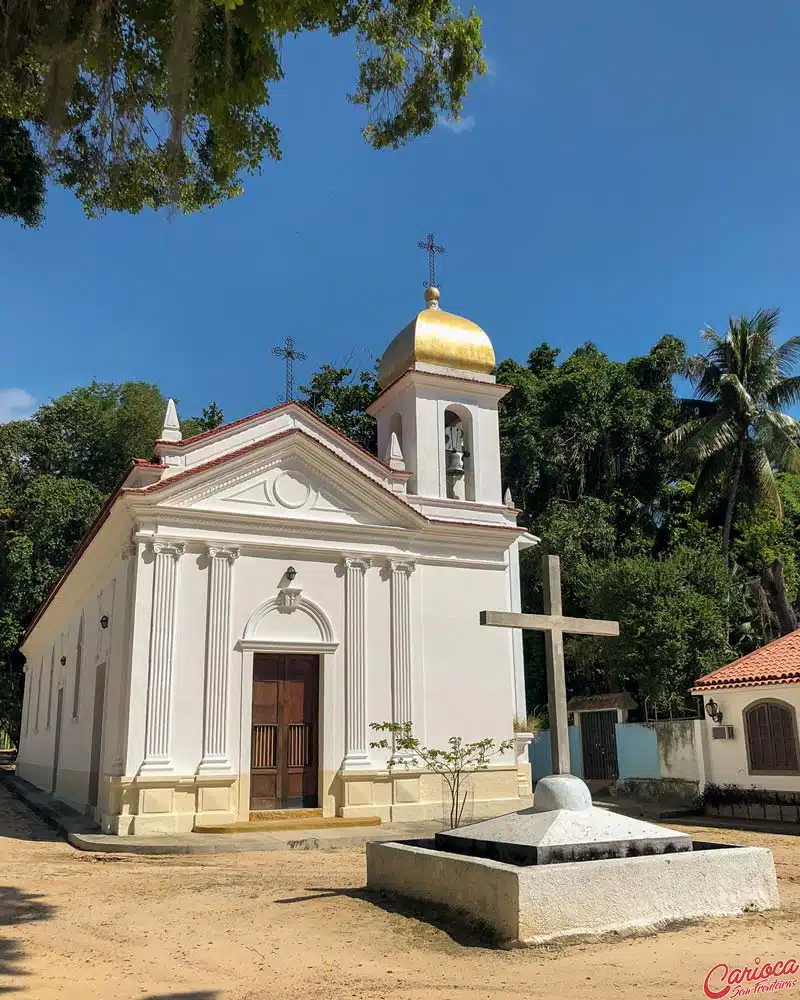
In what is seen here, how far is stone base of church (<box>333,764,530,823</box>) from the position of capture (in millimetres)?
15352

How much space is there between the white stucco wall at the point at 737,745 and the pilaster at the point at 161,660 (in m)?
11.0

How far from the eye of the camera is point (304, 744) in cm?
1561

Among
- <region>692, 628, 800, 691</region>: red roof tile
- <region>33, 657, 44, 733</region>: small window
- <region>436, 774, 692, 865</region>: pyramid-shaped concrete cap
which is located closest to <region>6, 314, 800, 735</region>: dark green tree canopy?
<region>33, 657, 44, 733</region>: small window

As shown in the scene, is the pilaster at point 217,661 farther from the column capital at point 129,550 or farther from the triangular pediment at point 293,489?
the column capital at point 129,550

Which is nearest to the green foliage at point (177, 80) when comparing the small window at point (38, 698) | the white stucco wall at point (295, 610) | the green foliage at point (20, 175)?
the green foliage at point (20, 175)

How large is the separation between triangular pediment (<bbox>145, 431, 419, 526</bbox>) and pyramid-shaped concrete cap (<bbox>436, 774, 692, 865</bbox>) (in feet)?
28.9

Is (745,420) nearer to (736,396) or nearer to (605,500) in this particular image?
(736,396)

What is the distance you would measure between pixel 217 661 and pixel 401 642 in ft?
11.4

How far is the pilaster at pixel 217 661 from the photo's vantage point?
1443cm

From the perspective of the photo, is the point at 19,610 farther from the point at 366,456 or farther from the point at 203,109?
the point at 203,109

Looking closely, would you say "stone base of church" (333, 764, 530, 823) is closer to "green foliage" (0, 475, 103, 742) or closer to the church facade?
the church facade

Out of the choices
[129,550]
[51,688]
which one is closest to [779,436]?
[129,550]

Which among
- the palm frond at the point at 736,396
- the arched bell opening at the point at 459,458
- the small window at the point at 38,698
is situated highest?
the palm frond at the point at 736,396

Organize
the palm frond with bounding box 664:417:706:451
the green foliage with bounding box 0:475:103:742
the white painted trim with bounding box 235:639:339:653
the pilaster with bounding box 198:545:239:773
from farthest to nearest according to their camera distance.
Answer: the palm frond with bounding box 664:417:706:451 < the green foliage with bounding box 0:475:103:742 < the white painted trim with bounding box 235:639:339:653 < the pilaster with bounding box 198:545:239:773
